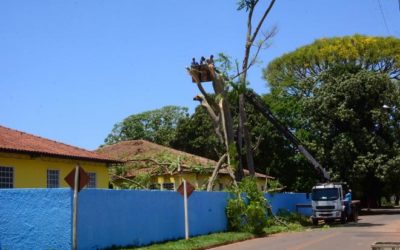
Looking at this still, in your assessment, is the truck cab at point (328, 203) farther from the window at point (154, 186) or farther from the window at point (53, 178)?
the window at point (53, 178)

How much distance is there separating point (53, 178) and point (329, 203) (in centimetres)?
1883

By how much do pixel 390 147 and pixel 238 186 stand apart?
24820 millimetres

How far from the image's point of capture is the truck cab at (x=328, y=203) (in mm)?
38094

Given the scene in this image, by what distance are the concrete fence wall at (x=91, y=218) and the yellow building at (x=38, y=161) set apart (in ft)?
24.6

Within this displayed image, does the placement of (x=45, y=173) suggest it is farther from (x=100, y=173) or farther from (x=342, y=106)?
(x=342, y=106)

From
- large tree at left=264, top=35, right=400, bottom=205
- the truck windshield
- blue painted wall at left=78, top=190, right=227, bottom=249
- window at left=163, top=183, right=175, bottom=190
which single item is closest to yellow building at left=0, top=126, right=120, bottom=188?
window at left=163, top=183, right=175, bottom=190

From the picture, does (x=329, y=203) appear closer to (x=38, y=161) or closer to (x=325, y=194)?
(x=325, y=194)

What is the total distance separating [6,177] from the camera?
1041 inches

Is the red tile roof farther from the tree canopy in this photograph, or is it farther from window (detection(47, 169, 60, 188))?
the tree canopy

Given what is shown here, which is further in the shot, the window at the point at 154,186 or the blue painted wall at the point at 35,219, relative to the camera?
the window at the point at 154,186

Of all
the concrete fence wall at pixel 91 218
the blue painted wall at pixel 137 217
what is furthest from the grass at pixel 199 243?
the concrete fence wall at pixel 91 218

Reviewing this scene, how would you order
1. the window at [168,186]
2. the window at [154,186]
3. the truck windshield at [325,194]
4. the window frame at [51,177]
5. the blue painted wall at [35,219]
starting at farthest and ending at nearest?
the window at [168,186]
the truck windshield at [325,194]
the window at [154,186]
the window frame at [51,177]
the blue painted wall at [35,219]

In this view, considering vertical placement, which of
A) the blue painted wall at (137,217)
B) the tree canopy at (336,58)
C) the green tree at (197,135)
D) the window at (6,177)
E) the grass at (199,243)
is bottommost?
the grass at (199,243)

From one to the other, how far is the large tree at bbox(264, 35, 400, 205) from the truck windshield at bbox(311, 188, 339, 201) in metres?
11.1
